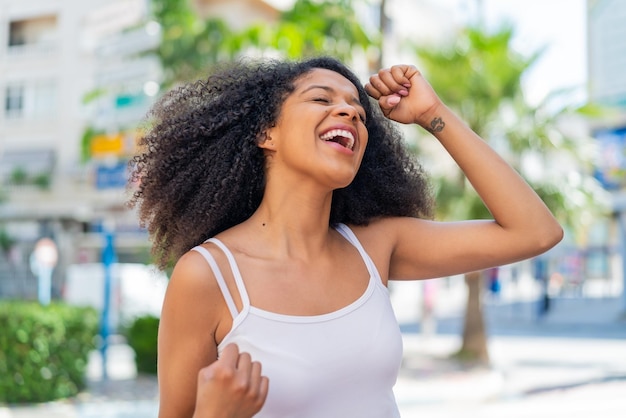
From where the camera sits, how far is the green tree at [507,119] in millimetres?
11398

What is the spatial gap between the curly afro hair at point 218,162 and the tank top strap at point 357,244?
75 millimetres

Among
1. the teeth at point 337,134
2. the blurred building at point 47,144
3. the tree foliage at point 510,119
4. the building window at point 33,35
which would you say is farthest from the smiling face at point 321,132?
the building window at point 33,35

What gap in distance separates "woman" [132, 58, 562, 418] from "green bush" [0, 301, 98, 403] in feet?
21.5

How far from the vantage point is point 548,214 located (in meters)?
1.87

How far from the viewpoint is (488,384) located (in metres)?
10.8

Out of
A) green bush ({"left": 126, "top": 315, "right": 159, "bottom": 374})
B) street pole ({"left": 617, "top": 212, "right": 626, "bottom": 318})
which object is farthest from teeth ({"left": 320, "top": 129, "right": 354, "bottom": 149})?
street pole ({"left": 617, "top": 212, "right": 626, "bottom": 318})

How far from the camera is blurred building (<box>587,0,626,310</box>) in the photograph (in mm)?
23062

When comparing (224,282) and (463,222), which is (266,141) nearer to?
(224,282)

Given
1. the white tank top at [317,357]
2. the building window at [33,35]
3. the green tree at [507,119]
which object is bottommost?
the white tank top at [317,357]

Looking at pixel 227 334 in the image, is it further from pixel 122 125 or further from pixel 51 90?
pixel 51 90

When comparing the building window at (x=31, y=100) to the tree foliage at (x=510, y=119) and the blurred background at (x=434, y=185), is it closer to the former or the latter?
the blurred background at (x=434, y=185)

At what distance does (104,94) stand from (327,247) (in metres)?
8.57

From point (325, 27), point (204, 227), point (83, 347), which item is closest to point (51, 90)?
point (325, 27)

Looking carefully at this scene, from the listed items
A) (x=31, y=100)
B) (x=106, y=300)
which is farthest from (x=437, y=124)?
(x=31, y=100)
